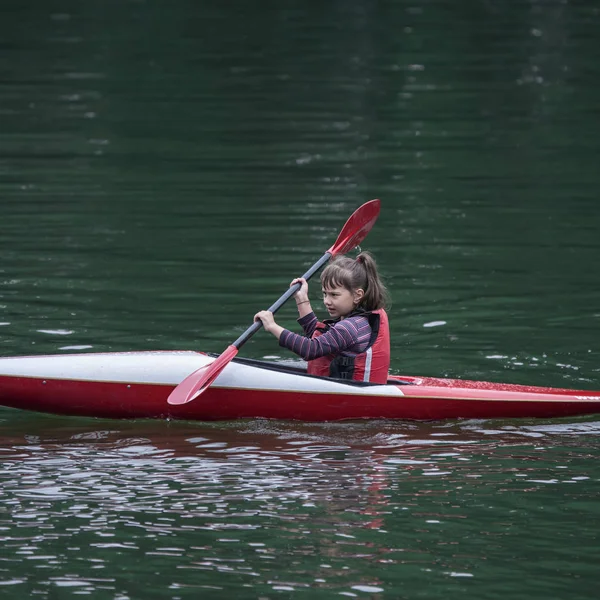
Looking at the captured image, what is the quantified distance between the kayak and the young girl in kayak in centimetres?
16

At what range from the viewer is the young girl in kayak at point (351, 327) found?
800 centimetres

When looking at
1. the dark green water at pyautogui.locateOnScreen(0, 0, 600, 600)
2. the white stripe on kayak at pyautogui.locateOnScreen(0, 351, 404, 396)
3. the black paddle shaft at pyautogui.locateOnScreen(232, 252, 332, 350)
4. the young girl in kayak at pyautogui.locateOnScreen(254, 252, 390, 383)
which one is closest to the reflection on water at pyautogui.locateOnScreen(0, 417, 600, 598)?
the dark green water at pyautogui.locateOnScreen(0, 0, 600, 600)

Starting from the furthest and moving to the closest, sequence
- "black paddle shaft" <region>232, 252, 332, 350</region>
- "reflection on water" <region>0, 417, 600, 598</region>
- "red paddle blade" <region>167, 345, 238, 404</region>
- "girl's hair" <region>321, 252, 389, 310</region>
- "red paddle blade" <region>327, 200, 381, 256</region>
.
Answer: "red paddle blade" <region>327, 200, 381, 256</region>
"black paddle shaft" <region>232, 252, 332, 350</region>
"girl's hair" <region>321, 252, 389, 310</region>
"red paddle blade" <region>167, 345, 238, 404</region>
"reflection on water" <region>0, 417, 600, 598</region>

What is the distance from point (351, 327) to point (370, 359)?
0.83ft

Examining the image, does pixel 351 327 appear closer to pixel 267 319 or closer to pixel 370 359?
pixel 370 359

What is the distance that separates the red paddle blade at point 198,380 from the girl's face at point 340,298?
0.62 m

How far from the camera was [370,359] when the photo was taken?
8.14 meters

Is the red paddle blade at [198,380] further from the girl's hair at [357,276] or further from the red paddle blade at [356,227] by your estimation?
the red paddle blade at [356,227]

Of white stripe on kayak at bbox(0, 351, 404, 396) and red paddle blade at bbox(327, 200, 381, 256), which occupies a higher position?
red paddle blade at bbox(327, 200, 381, 256)

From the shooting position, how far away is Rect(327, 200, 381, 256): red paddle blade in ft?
30.6

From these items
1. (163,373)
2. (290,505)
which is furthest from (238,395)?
(290,505)

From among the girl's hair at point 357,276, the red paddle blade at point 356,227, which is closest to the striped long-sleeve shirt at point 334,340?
the girl's hair at point 357,276

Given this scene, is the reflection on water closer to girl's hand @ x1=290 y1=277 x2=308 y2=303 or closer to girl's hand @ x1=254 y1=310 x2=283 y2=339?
girl's hand @ x1=254 y1=310 x2=283 y2=339

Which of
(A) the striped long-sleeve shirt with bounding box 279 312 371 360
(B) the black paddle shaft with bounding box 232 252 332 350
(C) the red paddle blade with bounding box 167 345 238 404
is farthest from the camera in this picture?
(B) the black paddle shaft with bounding box 232 252 332 350
